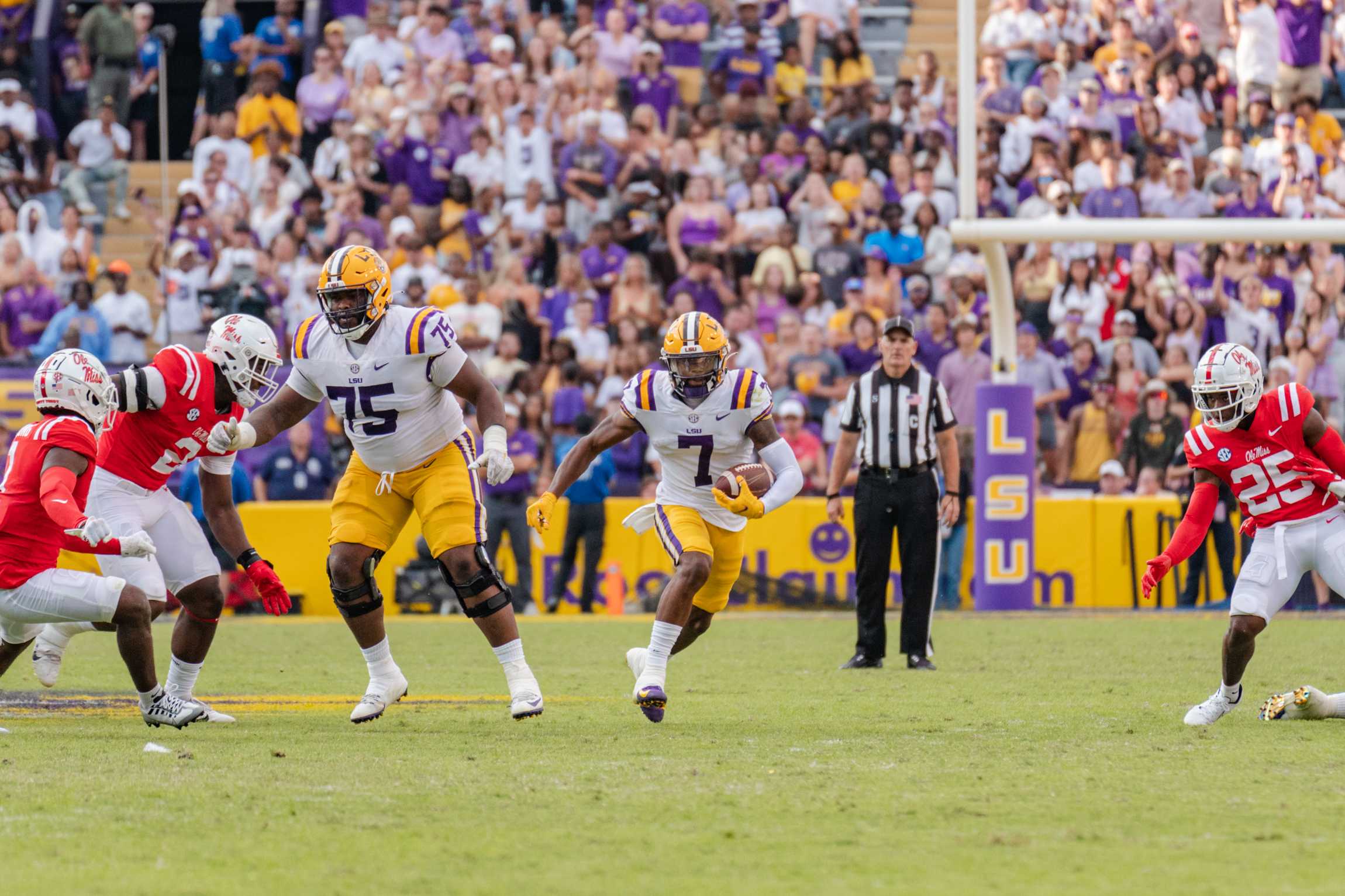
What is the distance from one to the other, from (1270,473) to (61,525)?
14.8 ft

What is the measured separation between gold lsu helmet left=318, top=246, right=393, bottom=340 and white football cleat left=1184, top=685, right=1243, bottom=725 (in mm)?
3412

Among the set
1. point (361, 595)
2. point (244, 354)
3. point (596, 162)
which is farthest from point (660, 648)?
point (596, 162)

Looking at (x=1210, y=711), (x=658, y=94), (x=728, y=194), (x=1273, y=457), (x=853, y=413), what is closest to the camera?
(x=1210, y=711)

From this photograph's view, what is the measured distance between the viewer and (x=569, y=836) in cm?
468

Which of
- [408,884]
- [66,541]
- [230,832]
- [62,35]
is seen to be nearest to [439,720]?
[66,541]

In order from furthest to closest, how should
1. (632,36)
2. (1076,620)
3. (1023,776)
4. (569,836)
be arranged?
(632,36)
(1076,620)
(1023,776)
(569,836)

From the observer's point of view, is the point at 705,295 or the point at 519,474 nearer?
the point at 519,474

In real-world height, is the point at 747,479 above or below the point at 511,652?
above

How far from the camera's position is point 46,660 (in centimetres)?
812

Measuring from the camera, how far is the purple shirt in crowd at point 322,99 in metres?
18.1

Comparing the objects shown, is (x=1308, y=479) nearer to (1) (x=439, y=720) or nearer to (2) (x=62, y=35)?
(1) (x=439, y=720)

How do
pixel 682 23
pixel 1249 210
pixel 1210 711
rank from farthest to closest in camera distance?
pixel 682 23 → pixel 1249 210 → pixel 1210 711

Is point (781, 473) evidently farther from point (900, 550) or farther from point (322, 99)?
point (322, 99)

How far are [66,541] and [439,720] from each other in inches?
62.5
